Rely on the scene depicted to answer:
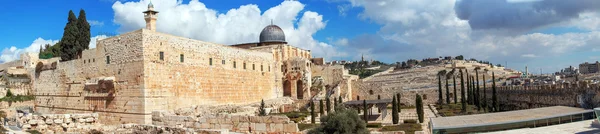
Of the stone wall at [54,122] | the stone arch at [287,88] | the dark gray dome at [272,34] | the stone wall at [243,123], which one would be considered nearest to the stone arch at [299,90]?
the stone arch at [287,88]

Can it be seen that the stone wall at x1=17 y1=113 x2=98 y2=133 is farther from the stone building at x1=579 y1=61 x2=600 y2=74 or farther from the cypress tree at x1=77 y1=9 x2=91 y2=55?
the stone building at x1=579 y1=61 x2=600 y2=74

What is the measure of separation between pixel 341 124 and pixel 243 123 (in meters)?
3.42

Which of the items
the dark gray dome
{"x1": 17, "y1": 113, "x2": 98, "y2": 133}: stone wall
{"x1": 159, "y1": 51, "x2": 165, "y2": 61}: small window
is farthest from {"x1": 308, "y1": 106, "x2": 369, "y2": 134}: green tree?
the dark gray dome

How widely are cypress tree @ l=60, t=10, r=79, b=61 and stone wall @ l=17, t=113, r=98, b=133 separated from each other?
516 inches

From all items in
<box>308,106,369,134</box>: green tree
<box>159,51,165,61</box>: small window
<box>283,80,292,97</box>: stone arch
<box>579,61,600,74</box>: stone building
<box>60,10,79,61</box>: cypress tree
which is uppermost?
<box>60,10,79,61</box>: cypress tree

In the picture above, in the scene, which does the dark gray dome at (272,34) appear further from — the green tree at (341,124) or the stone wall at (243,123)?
the green tree at (341,124)

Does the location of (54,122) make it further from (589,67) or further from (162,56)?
(589,67)

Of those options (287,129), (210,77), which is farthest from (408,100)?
(287,129)

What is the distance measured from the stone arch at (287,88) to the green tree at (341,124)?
2233cm

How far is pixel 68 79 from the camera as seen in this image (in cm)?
2689

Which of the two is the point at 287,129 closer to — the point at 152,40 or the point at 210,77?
the point at 152,40

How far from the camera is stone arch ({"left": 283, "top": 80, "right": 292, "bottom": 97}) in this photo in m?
38.7

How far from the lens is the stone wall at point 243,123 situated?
1545 cm

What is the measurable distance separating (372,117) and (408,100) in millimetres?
10524
